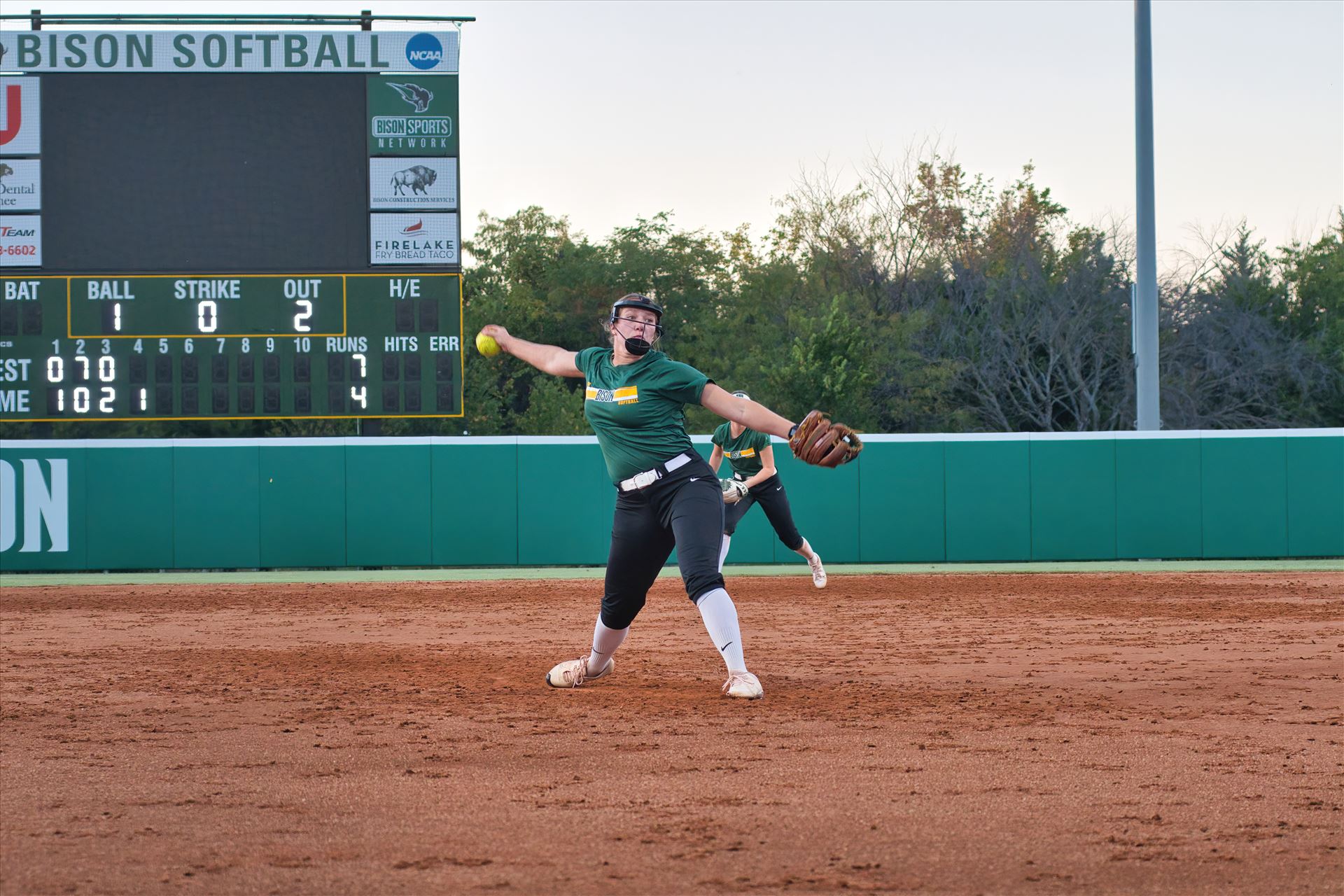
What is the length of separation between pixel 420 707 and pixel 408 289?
10291 millimetres

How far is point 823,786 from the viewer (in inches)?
182

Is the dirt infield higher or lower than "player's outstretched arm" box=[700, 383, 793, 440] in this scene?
lower

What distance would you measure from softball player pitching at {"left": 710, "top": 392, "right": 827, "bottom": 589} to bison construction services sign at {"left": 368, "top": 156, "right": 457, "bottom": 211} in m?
5.54

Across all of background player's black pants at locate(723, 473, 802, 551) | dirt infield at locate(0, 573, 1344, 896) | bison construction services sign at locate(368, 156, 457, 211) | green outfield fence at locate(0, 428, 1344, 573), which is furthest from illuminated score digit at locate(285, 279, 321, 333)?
dirt infield at locate(0, 573, 1344, 896)

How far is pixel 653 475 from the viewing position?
252 inches

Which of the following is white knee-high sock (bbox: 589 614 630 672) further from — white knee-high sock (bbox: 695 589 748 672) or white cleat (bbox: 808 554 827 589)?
white cleat (bbox: 808 554 827 589)

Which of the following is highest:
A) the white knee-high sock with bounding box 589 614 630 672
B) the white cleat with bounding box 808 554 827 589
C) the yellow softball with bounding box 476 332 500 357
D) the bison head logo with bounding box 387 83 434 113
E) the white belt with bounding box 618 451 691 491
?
the bison head logo with bounding box 387 83 434 113

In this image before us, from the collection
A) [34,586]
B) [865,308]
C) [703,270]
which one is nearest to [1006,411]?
[865,308]

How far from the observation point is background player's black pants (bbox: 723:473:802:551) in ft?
40.5

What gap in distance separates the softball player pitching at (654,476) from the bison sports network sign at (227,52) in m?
10.7

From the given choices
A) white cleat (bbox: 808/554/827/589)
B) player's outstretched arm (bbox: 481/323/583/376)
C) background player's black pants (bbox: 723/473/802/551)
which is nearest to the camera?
player's outstretched arm (bbox: 481/323/583/376)

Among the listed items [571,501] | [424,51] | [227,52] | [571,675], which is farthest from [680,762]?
[227,52]

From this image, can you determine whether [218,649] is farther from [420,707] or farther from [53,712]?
[420,707]

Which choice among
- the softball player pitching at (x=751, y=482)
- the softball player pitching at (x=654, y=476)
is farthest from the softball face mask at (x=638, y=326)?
the softball player pitching at (x=751, y=482)
